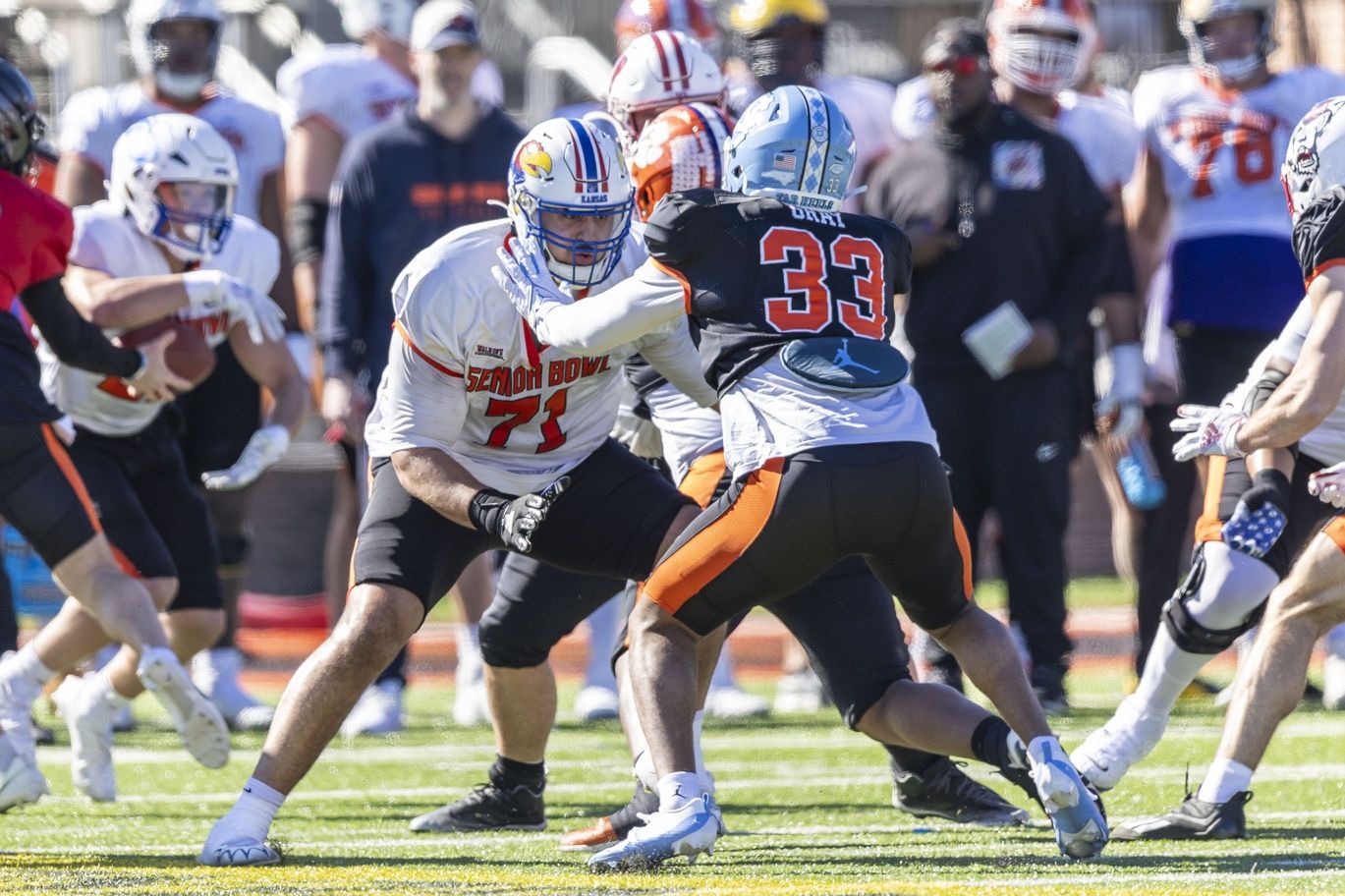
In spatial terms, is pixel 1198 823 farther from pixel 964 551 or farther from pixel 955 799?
pixel 964 551

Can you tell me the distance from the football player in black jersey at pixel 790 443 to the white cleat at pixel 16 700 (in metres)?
1.91

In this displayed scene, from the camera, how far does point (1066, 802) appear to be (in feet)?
13.1

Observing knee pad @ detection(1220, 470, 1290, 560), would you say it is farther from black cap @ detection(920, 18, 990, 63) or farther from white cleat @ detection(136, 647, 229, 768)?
black cap @ detection(920, 18, 990, 63)

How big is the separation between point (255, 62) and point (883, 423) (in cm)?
890

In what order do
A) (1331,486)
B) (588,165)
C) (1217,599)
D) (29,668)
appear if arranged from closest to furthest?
(1331,486) → (588,165) → (1217,599) → (29,668)

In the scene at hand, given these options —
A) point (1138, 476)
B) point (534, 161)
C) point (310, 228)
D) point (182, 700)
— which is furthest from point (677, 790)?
point (310, 228)

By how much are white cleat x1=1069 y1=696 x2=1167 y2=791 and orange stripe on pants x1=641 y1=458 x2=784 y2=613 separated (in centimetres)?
116

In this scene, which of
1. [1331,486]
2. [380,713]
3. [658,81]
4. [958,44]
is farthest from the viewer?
[380,713]

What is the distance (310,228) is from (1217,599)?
161 inches

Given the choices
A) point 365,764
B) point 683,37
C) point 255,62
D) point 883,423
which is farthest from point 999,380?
point 255,62

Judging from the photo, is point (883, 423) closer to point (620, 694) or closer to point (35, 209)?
point (620, 694)

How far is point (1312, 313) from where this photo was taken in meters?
4.44

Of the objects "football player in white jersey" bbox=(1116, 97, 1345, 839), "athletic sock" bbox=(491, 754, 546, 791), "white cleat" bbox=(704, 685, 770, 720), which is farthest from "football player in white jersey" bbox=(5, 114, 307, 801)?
"football player in white jersey" bbox=(1116, 97, 1345, 839)

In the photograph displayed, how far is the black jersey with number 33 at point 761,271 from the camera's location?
161 inches
